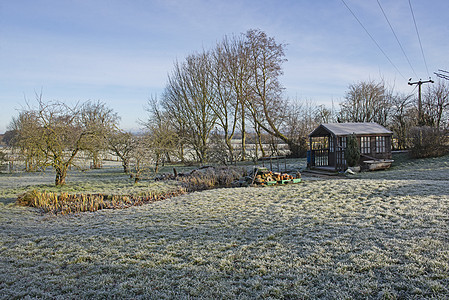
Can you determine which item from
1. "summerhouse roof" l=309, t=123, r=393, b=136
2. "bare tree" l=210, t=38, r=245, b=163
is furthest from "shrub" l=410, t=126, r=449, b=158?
"bare tree" l=210, t=38, r=245, b=163

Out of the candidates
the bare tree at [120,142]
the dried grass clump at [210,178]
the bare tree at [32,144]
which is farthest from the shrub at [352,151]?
the bare tree at [32,144]

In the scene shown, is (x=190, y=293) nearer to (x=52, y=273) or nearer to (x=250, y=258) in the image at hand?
(x=250, y=258)

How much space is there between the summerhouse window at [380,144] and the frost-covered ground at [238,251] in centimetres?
818

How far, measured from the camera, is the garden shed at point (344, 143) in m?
14.6

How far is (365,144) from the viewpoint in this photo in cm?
1552

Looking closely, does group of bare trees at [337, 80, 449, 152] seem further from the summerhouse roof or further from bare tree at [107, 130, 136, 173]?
bare tree at [107, 130, 136, 173]

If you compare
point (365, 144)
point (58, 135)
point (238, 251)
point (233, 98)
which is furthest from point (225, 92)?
point (238, 251)

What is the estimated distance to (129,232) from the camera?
5770 mm

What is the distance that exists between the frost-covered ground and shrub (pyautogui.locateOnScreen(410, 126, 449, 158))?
983cm

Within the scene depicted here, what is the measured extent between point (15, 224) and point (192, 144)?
14898 millimetres

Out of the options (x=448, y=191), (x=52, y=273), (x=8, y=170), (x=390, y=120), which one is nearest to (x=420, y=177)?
(x=448, y=191)

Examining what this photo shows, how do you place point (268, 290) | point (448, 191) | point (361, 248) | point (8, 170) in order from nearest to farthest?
point (268, 290), point (361, 248), point (448, 191), point (8, 170)

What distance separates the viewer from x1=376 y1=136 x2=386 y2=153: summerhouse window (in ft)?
51.8

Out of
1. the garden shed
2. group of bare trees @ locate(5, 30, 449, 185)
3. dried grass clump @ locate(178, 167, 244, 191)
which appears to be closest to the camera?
dried grass clump @ locate(178, 167, 244, 191)
